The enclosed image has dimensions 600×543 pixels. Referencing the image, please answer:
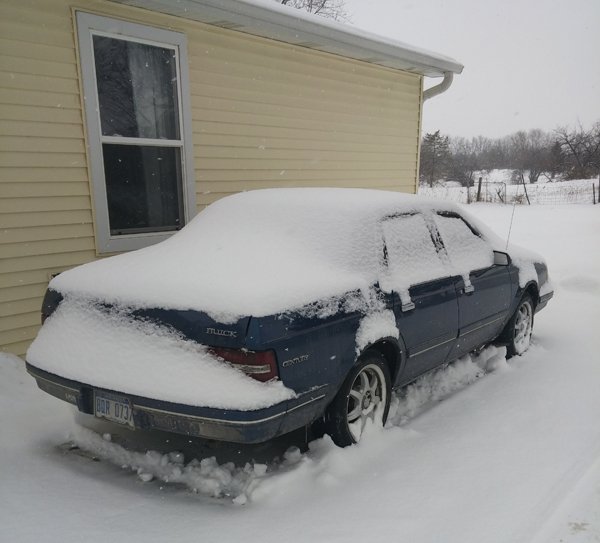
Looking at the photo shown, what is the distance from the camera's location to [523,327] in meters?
5.05

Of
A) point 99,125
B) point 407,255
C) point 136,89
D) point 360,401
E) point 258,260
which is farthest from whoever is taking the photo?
point 136,89

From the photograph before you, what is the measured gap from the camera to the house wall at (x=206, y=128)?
435 cm

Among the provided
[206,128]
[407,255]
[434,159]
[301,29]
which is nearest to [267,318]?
[407,255]

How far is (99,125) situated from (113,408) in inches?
123

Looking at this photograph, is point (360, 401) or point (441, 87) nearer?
point (360, 401)

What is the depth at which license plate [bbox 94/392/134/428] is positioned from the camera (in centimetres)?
262

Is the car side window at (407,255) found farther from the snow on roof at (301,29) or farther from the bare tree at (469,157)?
the bare tree at (469,157)

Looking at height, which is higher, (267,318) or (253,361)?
(267,318)

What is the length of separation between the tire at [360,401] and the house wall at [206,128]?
3029mm

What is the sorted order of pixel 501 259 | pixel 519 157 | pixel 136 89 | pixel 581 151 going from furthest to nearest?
pixel 519 157 < pixel 581 151 < pixel 136 89 < pixel 501 259

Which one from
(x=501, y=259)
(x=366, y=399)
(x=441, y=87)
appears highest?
(x=441, y=87)

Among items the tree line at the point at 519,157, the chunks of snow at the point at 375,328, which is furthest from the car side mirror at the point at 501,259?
the tree line at the point at 519,157

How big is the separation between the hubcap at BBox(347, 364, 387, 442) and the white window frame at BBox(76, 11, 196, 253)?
296 cm

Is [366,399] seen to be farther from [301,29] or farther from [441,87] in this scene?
[441,87]
